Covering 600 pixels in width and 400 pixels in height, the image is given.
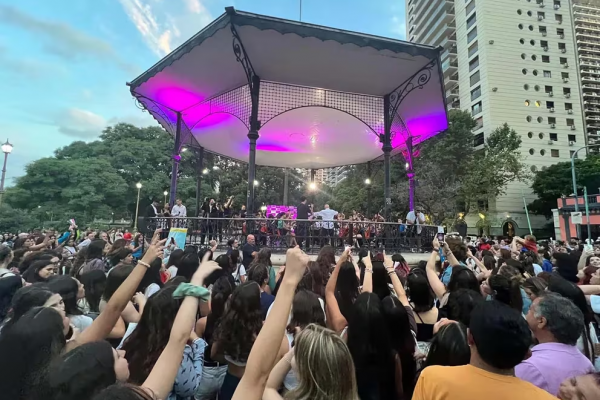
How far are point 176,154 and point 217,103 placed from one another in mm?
2768

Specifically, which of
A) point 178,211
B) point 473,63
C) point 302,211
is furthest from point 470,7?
point 178,211

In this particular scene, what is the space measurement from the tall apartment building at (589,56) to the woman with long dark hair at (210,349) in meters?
64.2

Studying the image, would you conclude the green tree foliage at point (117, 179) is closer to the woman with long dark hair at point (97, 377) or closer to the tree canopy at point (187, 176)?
the tree canopy at point (187, 176)

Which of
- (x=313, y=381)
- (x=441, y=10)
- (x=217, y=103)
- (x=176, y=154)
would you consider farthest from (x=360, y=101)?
(x=441, y=10)

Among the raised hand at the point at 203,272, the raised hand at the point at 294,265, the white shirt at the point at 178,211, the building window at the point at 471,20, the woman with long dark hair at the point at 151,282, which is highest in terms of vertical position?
the building window at the point at 471,20

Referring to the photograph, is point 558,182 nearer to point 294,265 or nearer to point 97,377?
point 294,265

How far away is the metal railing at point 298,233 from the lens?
1012 cm

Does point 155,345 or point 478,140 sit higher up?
point 478,140

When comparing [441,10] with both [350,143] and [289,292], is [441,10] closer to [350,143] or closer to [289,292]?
[350,143]

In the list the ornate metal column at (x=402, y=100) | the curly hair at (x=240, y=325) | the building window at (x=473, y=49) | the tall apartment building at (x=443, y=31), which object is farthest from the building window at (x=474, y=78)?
the curly hair at (x=240, y=325)

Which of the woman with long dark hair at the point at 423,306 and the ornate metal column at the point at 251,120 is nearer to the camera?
the woman with long dark hair at the point at 423,306

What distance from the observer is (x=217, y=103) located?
40.7ft

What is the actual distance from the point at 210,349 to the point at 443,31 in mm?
62632

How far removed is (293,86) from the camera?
1192cm
